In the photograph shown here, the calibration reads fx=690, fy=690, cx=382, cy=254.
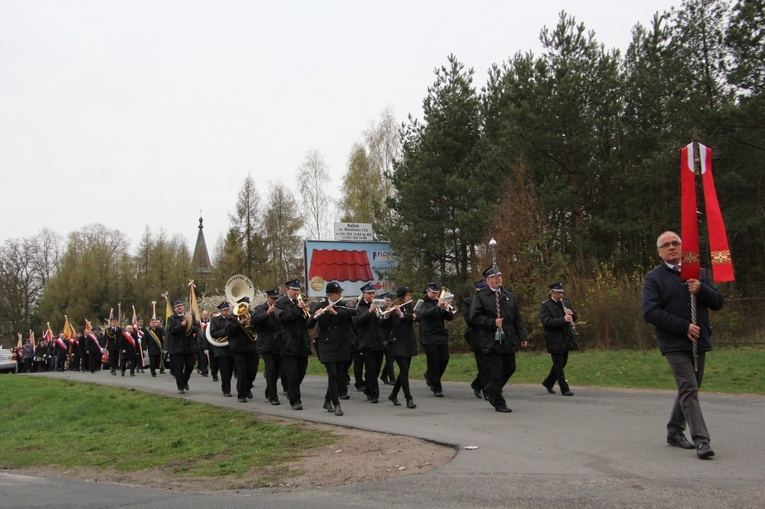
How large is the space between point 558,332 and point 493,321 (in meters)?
2.49

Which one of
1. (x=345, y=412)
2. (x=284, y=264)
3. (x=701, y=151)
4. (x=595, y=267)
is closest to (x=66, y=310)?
(x=284, y=264)

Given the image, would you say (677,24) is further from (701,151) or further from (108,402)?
(108,402)

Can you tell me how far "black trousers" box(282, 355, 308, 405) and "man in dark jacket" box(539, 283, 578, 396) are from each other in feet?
14.2

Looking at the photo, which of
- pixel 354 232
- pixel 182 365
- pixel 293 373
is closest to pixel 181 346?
pixel 182 365

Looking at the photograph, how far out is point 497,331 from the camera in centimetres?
1030

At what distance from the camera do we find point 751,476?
574 cm

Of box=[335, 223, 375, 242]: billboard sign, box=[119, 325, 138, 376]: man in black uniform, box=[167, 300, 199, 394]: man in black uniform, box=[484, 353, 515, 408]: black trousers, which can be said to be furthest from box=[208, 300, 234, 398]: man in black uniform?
box=[335, 223, 375, 242]: billboard sign

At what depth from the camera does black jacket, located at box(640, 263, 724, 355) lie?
6594 mm

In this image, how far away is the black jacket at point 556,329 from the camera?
1223 cm

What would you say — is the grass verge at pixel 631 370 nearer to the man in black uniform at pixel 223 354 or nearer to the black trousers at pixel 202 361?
the black trousers at pixel 202 361

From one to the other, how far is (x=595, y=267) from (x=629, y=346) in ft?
12.8

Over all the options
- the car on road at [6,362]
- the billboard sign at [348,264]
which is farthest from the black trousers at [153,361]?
the car on road at [6,362]

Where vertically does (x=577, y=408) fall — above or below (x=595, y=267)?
below

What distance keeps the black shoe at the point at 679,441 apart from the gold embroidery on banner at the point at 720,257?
1.76 meters
